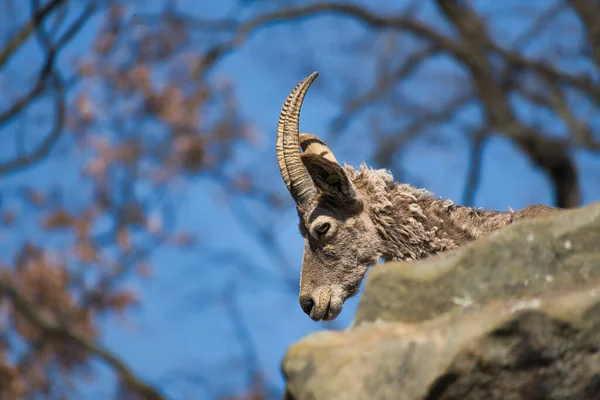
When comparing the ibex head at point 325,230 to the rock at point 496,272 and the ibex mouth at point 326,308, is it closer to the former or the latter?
the ibex mouth at point 326,308

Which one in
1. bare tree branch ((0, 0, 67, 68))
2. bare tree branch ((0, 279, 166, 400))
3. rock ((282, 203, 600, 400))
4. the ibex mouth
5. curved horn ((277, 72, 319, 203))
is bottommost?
rock ((282, 203, 600, 400))

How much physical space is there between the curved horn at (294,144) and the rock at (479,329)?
6.70 ft

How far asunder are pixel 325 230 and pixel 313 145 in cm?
63

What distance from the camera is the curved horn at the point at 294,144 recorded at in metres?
5.92

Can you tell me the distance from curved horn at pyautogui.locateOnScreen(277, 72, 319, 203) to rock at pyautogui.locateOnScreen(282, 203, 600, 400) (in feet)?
6.70

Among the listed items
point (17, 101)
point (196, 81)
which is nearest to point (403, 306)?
point (17, 101)

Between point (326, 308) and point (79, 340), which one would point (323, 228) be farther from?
point (79, 340)

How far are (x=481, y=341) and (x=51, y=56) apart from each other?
989 centimetres

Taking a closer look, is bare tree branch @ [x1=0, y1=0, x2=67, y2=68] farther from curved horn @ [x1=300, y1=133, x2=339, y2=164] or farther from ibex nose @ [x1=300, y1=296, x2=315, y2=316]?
ibex nose @ [x1=300, y1=296, x2=315, y2=316]

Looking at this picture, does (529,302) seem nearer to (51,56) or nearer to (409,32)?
(51,56)

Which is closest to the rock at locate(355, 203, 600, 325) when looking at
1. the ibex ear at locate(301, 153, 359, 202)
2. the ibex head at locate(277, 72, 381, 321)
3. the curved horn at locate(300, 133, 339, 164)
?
the ibex ear at locate(301, 153, 359, 202)

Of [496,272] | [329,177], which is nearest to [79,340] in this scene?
[329,177]

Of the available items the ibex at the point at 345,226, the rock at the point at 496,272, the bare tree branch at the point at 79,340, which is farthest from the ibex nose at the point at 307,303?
the bare tree branch at the point at 79,340

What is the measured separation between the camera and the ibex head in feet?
19.3
